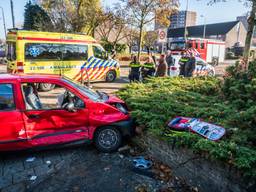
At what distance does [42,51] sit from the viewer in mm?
10898

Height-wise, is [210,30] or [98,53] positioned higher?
[210,30]

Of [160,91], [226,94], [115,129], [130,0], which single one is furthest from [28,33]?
[130,0]

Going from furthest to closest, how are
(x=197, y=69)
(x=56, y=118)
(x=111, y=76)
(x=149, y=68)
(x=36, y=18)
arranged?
(x=36, y=18)
(x=197, y=69)
(x=111, y=76)
(x=149, y=68)
(x=56, y=118)

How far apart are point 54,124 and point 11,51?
744 cm

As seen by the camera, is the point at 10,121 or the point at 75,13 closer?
the point at 10,121

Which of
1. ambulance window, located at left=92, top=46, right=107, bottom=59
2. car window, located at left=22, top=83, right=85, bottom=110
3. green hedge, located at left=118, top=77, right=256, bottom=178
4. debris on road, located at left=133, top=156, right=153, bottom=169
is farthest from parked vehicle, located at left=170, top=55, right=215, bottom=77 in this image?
debris on road, located at left=133, top=156, right=153, bottom=169

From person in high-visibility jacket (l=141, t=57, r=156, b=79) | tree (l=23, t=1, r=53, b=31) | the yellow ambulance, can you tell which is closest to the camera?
the yellow ambulance

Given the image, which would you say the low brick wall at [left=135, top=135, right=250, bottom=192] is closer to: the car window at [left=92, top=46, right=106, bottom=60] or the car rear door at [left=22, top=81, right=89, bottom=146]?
the car rear door at [left=22, top=81, right=89, bottom=146]

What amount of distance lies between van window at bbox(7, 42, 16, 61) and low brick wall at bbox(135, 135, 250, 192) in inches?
319

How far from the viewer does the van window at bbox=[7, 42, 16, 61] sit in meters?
10.4

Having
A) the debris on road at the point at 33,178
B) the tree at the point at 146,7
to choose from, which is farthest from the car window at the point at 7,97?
the tree at the point at 146,7

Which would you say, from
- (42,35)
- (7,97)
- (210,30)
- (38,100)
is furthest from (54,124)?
(210,30)

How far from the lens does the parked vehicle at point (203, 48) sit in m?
23.5

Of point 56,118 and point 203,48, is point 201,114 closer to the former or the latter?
point 56,118
